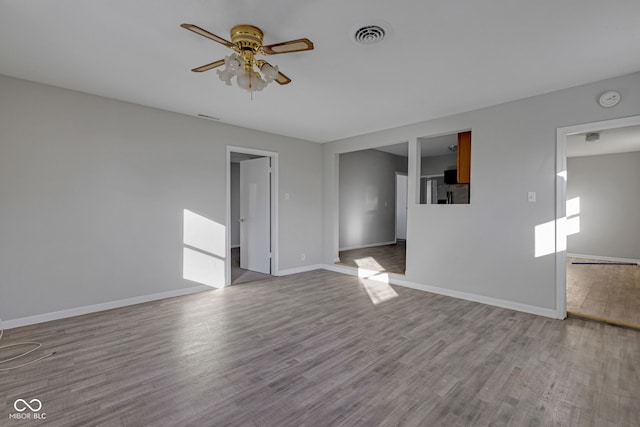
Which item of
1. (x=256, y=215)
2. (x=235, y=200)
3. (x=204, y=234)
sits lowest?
(x=204, y=234)

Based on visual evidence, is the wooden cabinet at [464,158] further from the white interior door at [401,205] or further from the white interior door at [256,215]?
the white interior door at [401,205]

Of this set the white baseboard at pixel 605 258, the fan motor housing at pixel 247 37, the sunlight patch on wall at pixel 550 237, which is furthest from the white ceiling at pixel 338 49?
the white baseboard at pixel 605 258

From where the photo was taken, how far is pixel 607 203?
6.81 meters

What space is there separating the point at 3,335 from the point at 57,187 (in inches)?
60.4

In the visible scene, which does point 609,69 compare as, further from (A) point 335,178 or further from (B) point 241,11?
(A) point 335,178

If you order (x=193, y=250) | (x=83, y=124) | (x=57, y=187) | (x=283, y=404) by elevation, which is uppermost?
(x=83, y=124)

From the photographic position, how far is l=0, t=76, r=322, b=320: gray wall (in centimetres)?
304

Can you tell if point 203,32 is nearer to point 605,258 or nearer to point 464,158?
point 464,158

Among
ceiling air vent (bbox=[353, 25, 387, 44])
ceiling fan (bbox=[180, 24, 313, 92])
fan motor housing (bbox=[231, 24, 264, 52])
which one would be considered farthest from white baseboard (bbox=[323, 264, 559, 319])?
fan motor housing (bbox=[231, 24, 264, 52])

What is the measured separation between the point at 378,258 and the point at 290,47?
532 cm

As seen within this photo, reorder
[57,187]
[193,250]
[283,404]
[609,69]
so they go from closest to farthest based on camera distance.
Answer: [283,404] → [609,69] → [57,187] → [193,250]

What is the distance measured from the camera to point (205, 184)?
14.4ft

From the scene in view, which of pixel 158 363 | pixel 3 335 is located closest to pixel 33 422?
pixel 158 363

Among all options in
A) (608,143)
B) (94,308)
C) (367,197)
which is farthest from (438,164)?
(94,308)
